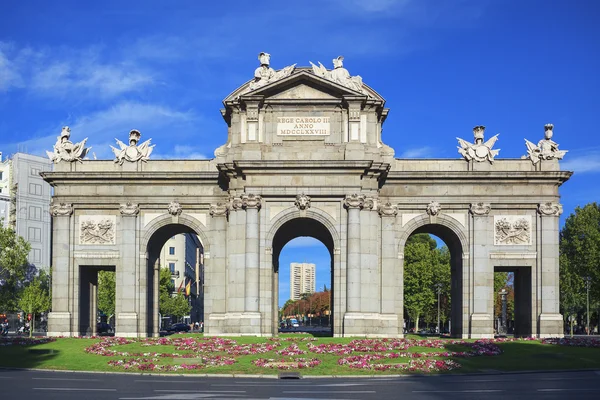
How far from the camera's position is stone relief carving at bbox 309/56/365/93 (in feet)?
225

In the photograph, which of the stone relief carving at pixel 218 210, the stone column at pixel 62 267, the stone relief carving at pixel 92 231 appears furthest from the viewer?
the stone relief carving at pixel 92 231

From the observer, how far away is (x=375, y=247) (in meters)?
67.9

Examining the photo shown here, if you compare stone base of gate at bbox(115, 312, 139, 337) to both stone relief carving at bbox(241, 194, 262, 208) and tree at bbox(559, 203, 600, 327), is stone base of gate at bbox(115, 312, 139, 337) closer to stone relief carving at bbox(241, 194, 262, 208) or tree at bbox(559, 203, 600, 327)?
stone relief carving at bbox(241, 194, 262, 208)

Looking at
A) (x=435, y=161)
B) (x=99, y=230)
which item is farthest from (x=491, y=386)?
(x=99, y=230)

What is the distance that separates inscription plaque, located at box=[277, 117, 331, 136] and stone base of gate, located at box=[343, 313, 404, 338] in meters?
14.8

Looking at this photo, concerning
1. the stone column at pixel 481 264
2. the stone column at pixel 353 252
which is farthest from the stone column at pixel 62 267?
the stone column at pixel 481 264

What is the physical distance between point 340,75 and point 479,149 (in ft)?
43.4

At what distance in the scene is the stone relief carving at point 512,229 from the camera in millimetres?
70562

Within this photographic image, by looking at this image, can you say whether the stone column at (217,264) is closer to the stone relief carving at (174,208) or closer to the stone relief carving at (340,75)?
the stone relief carving at (174,208)

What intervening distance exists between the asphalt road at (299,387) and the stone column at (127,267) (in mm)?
24242

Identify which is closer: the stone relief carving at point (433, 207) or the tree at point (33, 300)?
the stone relief carving at point (433, 207)

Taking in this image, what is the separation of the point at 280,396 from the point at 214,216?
1520 inches

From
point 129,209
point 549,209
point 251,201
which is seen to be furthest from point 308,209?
point 549,209

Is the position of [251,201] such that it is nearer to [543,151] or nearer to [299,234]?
[299,234]
